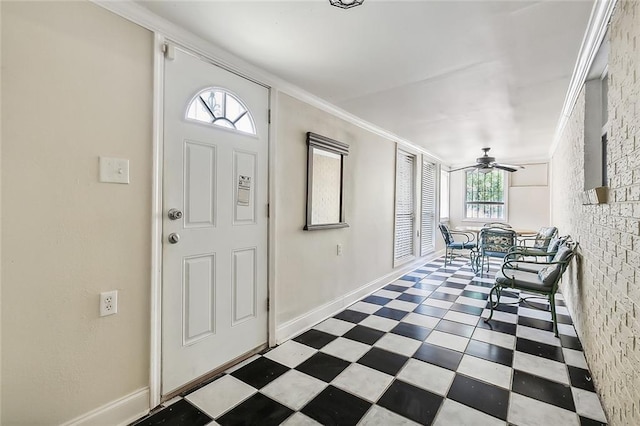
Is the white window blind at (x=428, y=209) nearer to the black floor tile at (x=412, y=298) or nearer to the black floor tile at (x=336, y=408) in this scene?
the black floor tile at (x=412, y=298)

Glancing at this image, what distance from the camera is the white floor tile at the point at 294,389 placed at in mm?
1757

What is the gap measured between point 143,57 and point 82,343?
1.48 m

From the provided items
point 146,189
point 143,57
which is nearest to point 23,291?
point 146,189

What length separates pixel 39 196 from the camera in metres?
1.31

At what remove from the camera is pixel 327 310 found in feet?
9.98

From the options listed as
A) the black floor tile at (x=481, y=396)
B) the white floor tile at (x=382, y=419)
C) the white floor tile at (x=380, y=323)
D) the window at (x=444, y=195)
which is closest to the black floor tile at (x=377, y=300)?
the white floor tile at (x=380, y=323)

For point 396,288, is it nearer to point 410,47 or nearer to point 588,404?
point 588,404

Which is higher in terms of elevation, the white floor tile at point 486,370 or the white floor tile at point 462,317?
the white floor tile at point 462,317

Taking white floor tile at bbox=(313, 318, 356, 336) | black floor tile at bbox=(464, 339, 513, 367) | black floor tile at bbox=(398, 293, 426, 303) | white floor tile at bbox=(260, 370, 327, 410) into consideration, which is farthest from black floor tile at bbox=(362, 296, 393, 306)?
white floor tile at bbox=(260, 370, 327, 410)

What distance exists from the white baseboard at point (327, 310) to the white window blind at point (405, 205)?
1.54 feet

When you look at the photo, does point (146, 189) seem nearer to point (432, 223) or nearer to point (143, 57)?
point (143, 57)

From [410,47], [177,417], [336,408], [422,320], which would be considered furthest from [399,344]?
[410,47]

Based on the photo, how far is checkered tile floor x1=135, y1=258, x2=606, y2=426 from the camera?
1632mm

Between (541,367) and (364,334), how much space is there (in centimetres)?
128
